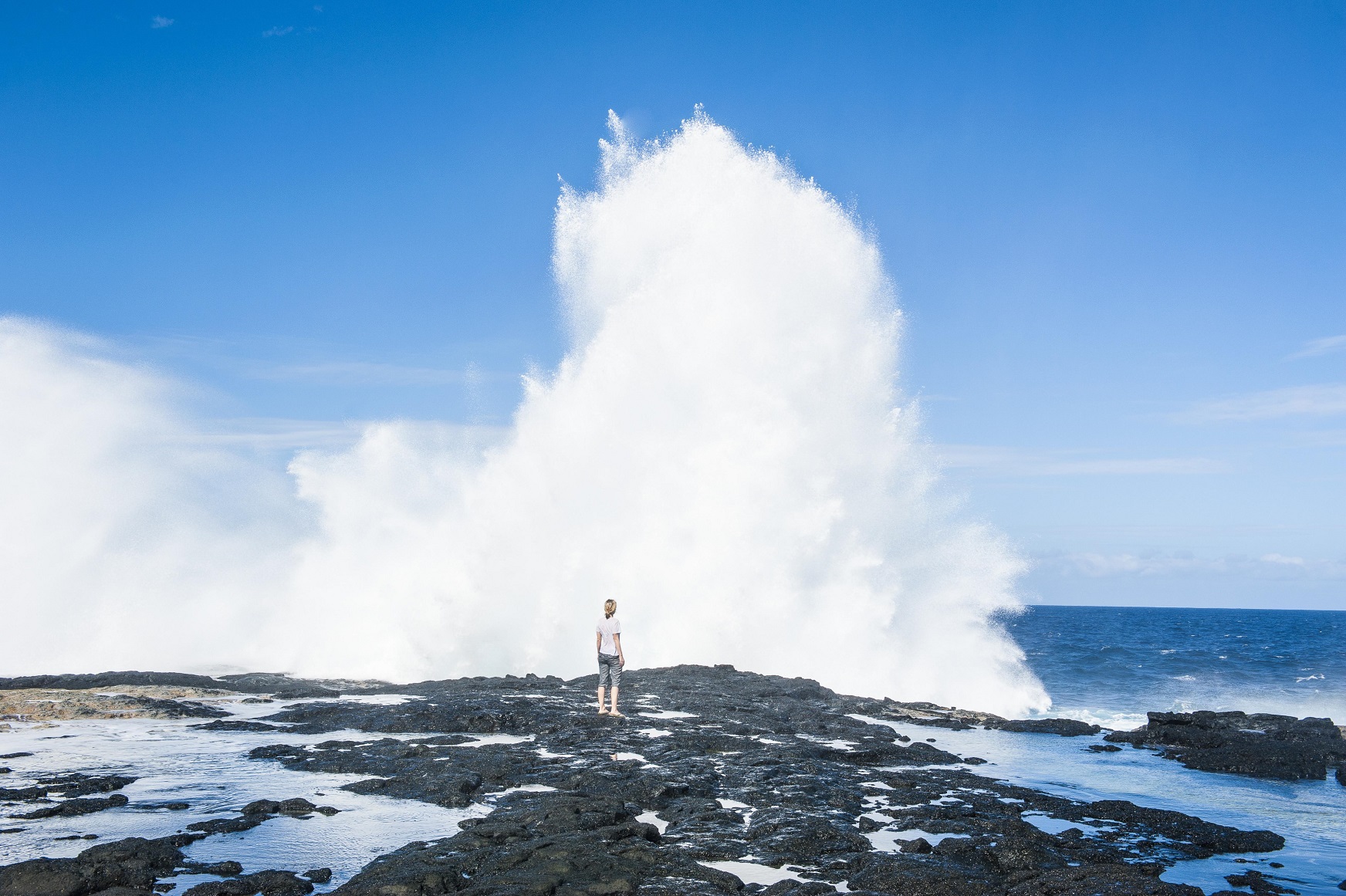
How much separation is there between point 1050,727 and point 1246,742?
355cm

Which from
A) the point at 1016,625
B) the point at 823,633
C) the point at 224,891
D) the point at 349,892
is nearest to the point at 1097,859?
the point at 349,892

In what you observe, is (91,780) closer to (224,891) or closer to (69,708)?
(224,891)

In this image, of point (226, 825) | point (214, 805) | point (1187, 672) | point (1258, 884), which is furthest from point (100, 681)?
point (1187, 672)

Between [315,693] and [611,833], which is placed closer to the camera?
[611,833]

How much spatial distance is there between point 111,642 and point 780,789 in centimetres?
3044

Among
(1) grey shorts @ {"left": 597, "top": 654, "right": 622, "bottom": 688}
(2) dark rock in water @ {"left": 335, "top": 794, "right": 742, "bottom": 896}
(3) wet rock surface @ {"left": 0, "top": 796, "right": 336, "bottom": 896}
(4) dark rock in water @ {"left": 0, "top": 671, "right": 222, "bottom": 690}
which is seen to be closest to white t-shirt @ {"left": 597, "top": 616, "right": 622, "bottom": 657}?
(1) grey shorts @ {"left": 597, "top": 654, "right": 622, "bottom": 688}

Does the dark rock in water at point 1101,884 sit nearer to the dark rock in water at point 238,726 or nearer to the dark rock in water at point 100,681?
the dark rock in water at point 238,726

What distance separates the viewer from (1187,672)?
41719 millimetres

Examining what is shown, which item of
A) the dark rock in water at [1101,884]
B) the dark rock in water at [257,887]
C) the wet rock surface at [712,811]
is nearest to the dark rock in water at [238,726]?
the wet rock surface at [712,811]

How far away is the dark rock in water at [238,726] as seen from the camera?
48.3 ft

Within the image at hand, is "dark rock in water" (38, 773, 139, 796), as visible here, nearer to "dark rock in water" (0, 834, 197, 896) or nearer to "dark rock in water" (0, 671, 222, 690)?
"dark rock in water" (0, 834, 197, 896)

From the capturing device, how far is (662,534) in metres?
28.7

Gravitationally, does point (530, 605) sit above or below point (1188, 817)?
above

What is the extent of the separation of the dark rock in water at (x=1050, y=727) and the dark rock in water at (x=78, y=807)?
15.2 metres
